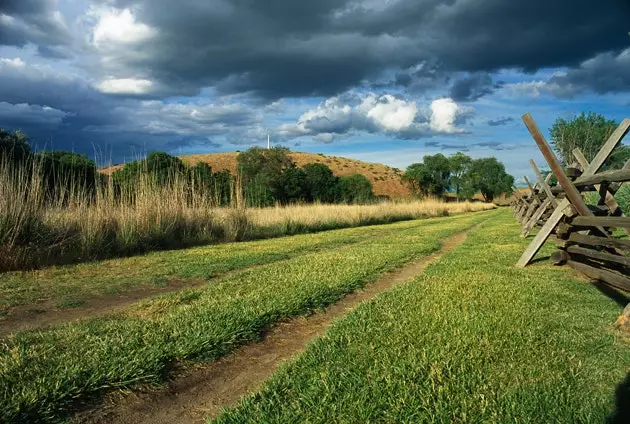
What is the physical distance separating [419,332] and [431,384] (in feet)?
3.61

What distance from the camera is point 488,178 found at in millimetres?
97000

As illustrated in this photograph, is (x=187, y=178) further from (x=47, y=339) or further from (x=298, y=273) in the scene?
(x=47, y=339)

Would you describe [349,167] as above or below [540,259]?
above

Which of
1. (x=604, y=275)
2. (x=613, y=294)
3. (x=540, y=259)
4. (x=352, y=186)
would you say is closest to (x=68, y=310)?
(x=613, y=294)

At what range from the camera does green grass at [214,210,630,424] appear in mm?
2691

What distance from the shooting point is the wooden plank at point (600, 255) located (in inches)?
226

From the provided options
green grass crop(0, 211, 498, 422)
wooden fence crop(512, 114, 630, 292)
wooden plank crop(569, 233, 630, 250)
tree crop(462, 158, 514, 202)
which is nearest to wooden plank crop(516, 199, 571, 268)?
wooden fence crop(512, 114, 630, 292)

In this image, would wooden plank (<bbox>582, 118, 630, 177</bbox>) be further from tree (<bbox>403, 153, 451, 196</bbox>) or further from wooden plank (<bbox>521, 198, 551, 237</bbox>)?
tree (<bbox>403, 153, 451, 196</bbox>)

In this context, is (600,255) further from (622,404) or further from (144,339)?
(144,339)

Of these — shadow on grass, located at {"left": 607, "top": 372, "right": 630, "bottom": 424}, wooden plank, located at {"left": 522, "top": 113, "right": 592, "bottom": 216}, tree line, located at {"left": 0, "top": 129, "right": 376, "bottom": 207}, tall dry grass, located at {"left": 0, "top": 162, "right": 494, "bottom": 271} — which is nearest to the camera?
shadow on grass, located at {"left": 607, "top": 372, "right": 630, "bottom": 424}

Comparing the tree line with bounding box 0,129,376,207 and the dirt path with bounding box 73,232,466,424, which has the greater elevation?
the tree line with bounding box 0,129,376,207

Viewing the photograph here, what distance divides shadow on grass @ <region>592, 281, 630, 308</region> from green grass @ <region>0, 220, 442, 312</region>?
6291 millimetres

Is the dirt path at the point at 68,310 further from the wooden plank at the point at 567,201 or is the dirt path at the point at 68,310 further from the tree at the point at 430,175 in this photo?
the tree at the point at 430,175

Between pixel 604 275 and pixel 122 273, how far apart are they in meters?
8.25
